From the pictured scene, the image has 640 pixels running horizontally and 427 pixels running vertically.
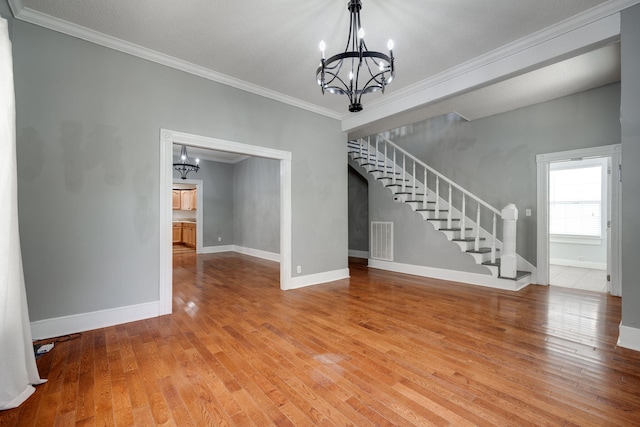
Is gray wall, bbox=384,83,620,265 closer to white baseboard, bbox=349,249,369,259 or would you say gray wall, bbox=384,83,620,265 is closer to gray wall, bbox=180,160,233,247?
white baseboard, bbox=349,249,369,259

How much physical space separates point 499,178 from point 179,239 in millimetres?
10170

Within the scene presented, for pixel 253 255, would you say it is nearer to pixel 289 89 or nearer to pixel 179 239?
pixel 179 239

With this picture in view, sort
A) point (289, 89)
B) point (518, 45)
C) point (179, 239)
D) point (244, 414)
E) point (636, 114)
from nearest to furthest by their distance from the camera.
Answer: point (244, 414) → point (636, 114) → point (518, 45) → point (289, 89) → point (179, 239)

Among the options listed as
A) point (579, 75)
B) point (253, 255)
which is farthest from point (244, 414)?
point (253, 255)

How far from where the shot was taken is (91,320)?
288 cm

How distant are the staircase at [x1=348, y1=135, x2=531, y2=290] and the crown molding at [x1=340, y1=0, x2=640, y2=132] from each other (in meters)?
1.68

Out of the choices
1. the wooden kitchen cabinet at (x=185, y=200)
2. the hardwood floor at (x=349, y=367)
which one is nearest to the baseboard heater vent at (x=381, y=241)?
the hardwood floor at (x=349, y=367)

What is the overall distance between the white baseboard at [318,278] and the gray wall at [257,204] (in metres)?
2.49

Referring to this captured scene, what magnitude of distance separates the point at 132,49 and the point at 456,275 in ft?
18.3

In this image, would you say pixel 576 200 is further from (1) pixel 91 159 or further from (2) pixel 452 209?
(1) pixel 91 159

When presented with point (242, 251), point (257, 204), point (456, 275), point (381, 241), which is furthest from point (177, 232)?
point (456, 275)

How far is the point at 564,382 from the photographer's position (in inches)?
77.4

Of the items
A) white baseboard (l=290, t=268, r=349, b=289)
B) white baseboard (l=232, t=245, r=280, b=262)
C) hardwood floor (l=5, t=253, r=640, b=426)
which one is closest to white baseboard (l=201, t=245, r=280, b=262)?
white baseboard (l=232, t=245, r=280, b=262)

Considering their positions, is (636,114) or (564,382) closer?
(564,382)
